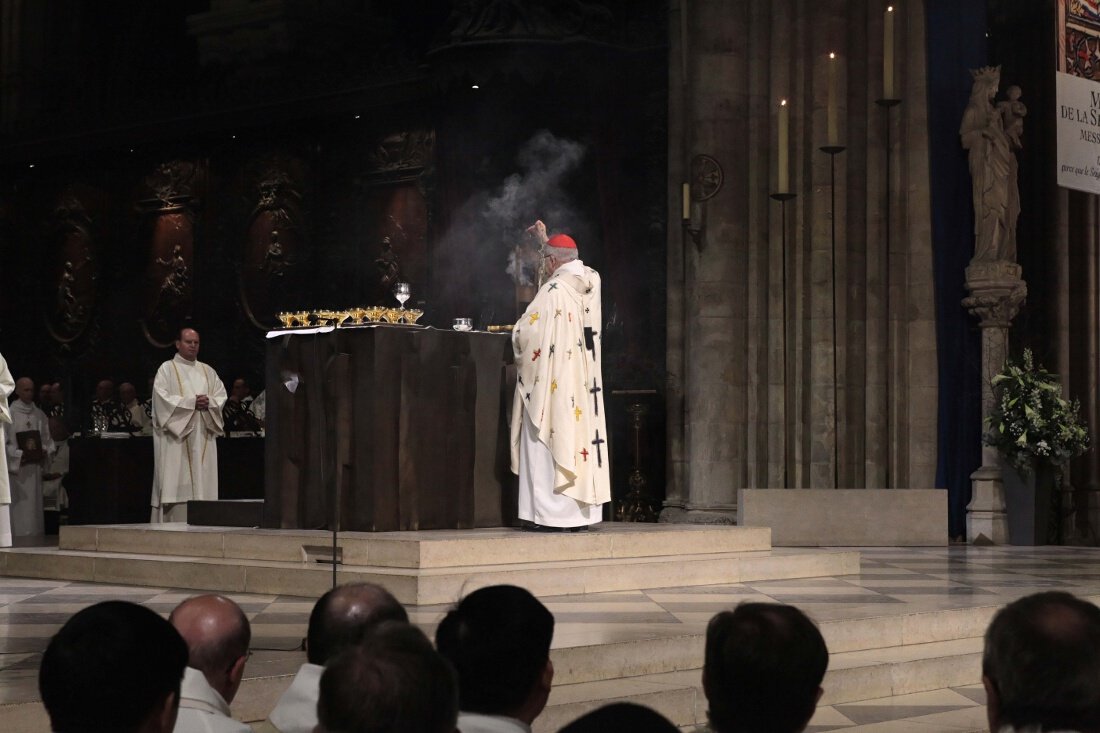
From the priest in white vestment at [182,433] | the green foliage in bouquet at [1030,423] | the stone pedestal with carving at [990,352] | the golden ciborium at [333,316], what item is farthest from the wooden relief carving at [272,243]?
the green foliage in bouquet at [1030,423]

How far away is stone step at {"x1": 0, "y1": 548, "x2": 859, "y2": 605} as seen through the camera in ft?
25.1

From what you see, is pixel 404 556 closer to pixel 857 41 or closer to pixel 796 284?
pixel 796 284

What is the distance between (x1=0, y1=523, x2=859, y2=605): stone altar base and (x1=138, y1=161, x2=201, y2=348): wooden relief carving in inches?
343

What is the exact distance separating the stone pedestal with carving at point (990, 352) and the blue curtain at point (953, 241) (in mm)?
178

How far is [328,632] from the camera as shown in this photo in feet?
10.2

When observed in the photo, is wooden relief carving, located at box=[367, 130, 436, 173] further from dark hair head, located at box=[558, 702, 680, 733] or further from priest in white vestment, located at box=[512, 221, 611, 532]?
dark hair head, located at box=[558, 702, 680, 733]

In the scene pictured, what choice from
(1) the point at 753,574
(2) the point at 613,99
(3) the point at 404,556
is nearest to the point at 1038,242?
(2) the point at 613,99

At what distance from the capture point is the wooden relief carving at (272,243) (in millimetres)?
17516

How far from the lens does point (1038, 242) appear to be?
15133mm

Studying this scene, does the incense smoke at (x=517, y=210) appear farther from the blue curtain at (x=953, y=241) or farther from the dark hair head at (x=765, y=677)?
the dark hair head at (x=765, y=677)

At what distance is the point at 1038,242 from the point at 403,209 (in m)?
6.53

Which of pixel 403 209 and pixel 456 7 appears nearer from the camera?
pixel 456 7

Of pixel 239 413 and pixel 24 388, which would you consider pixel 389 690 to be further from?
pixel 239 413

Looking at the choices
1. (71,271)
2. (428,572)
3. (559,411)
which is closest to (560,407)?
(559,411)
